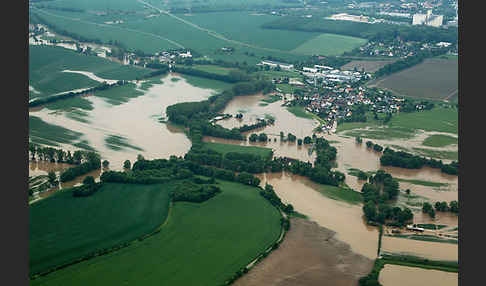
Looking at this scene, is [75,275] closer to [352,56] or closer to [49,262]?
[49,262]

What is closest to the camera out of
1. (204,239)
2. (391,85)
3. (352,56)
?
(204,239)

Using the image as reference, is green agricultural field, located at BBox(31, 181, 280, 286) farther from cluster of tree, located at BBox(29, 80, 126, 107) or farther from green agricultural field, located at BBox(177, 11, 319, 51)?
green agricultural field, located at BBox(177, 11, 319, 51)

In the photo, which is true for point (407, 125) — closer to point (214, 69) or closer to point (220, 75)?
point (220, 75)

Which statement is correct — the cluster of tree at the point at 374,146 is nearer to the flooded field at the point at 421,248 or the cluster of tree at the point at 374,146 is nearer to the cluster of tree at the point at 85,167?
the flooded field at the point at 421,248

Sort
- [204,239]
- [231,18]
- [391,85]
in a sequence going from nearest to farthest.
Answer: [204,239], [391,85], [231,18]

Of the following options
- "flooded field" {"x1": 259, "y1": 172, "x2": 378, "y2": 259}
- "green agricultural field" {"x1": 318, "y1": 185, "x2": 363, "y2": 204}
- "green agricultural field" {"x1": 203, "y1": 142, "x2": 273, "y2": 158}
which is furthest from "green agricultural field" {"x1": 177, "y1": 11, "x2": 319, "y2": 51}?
"green agricultural field" {"x1": 318, "y1": 185, "x2": 363, "y2": 204}

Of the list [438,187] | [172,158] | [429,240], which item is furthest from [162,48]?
[429,240]
